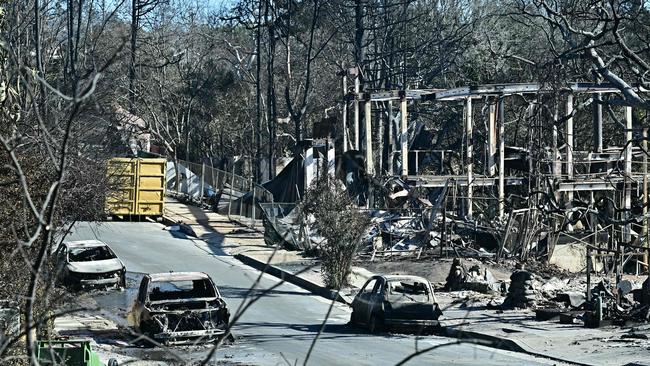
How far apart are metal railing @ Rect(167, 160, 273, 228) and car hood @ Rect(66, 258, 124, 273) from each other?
1413 centimetres

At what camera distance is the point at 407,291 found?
23.2 meters

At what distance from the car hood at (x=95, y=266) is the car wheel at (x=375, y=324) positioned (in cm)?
949

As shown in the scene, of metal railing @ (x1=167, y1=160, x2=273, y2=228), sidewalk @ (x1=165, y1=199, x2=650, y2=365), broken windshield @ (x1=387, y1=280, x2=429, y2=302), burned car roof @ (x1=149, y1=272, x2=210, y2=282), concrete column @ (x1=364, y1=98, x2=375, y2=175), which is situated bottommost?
sidewalk @ (x1=165, y1=199, x2=650, y2=365)

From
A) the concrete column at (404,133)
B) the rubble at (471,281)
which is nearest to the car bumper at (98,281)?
the rubble at (471,281)

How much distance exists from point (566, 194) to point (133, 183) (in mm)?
17380

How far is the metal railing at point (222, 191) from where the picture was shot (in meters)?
45.1

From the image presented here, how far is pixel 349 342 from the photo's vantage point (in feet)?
69.5

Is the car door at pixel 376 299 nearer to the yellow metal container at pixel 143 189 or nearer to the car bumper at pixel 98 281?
the car bumper at pixel 98 281

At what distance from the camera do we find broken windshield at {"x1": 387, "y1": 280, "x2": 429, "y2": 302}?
2280cm

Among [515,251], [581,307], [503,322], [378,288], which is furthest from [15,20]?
[515,251]

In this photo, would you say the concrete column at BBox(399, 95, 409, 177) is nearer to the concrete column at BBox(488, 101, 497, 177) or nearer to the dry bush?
the concrete column at BBox(488, 101, 497, 177)

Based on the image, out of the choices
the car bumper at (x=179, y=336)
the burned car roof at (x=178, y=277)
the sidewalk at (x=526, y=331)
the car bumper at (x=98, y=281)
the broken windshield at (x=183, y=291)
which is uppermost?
the burned car roof at (x=178, y=277)

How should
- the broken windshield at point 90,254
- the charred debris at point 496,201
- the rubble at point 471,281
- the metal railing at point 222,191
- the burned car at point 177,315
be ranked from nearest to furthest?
the burned car at point 177,315 → the rubble at point 471,281 → the broken windshield at point 90,254 → the charred debris at point 496,201 → the metal railing at point 222,191

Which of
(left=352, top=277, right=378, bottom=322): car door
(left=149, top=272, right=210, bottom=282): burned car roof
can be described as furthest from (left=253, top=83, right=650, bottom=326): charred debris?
(left=149, top=272, right=210, bottom=282): burned car roof
